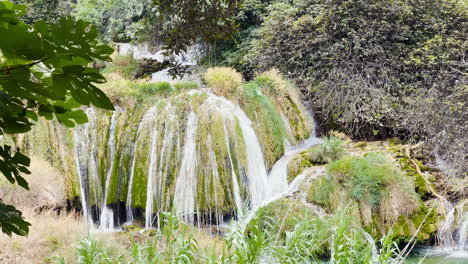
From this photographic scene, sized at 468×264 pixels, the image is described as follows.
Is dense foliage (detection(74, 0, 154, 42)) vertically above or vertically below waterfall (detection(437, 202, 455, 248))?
above

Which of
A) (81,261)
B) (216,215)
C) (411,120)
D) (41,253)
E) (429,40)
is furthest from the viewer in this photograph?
(429,40)

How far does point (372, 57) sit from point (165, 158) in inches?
254

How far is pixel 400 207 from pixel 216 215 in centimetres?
330

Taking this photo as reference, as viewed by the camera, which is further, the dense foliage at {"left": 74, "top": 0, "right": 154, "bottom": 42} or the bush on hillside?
the dense foliage at {"left": 74, "top": 0, "right": 154, "bottom": 42}

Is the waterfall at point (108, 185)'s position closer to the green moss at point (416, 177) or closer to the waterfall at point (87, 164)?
the waterfall at point (87, 164)

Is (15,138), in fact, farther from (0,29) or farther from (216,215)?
(0,29)

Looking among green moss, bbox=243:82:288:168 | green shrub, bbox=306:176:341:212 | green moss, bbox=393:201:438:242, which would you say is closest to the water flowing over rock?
green moss, bbox=243:82:288:168

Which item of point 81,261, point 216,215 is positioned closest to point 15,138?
point 216,215

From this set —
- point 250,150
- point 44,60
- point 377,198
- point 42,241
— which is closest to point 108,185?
point 42,241

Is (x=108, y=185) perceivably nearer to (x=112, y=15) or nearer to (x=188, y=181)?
(x=188, y=181)

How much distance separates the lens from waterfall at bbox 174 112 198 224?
680cm

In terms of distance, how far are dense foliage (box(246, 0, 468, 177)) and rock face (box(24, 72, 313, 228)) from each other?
117 inches

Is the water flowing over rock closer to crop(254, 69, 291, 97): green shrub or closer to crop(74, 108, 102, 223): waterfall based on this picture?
crop(74, 108, 102, 223): waterfall

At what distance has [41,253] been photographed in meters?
4.88
